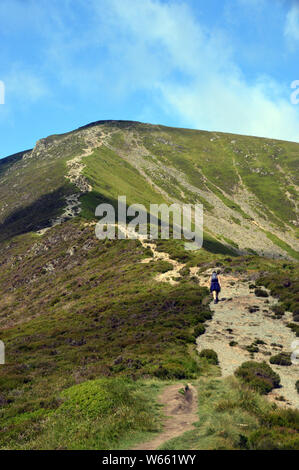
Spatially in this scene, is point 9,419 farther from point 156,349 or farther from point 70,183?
point 70,183

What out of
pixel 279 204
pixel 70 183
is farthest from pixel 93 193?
pixel 279 204

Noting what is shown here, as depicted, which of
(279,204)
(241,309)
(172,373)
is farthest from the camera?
(279,204)

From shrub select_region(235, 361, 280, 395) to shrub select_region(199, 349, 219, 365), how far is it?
6.76 feet

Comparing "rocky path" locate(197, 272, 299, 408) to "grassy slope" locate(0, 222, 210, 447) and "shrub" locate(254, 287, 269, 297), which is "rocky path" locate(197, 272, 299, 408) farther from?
"grassy slope" locate(0, 222, 210, 447)

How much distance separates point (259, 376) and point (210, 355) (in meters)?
4.32

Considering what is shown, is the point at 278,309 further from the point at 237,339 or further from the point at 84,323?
the point at 84,323

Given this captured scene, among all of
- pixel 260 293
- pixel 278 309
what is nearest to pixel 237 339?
pixel 278 309

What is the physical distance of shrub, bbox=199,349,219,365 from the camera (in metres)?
20.6

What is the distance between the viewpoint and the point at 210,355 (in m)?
21.3

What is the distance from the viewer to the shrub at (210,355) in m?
20.6

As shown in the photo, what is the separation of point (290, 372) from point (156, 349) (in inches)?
340

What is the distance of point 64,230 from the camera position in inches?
2918

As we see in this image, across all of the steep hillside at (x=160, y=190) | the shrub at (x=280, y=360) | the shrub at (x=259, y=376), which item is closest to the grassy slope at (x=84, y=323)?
the shrub at (x=259, y=376)

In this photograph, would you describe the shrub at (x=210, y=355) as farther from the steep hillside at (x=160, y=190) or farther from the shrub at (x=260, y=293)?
the steep hillside at (x=160, y=190)
